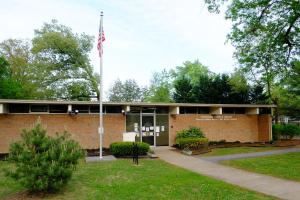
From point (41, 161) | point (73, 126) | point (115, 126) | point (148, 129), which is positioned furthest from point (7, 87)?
point (41, 161)

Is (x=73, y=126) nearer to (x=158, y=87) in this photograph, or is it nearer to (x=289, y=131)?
(x=289, y=131)

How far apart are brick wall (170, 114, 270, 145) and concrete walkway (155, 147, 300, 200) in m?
5.86

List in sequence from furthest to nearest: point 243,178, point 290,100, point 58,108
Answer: point 290,100
point 58,108
point 243,178

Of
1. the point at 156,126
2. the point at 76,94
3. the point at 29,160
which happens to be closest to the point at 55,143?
the point at 29,160

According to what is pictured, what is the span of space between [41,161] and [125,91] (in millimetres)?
45002

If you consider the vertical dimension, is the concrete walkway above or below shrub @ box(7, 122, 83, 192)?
below

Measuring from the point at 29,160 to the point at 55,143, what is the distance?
3.17 feet

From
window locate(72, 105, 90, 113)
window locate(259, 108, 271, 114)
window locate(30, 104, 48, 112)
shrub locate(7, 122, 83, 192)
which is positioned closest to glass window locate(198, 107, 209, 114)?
window locate(259, 108, 271, 114)

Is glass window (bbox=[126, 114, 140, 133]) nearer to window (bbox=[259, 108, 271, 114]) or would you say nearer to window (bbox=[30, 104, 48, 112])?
window (bbox=[30, 104, 48, 112])

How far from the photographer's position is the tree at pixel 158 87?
177 feet

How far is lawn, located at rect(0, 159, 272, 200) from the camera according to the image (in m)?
10.1

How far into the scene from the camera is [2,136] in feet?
67.4

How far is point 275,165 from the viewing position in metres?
15.5

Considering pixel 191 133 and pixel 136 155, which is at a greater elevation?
pixel 191 133
